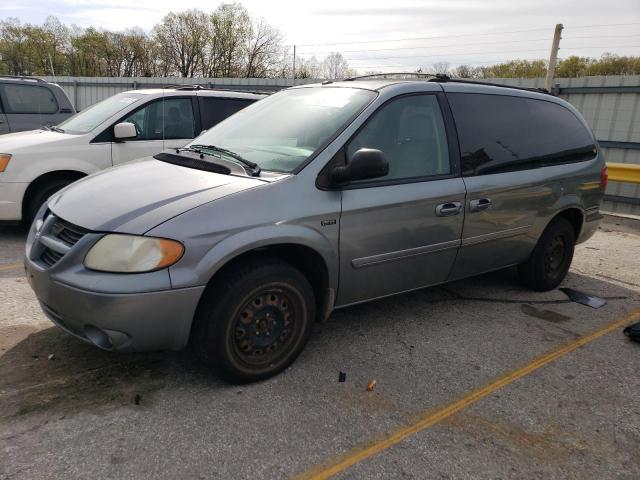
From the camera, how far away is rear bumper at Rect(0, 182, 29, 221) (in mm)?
5550

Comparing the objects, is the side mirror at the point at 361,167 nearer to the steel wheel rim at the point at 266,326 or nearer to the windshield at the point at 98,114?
the steel wheel rim at the point at 266,326

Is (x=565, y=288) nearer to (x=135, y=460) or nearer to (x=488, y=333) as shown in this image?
(x=488, y=333)

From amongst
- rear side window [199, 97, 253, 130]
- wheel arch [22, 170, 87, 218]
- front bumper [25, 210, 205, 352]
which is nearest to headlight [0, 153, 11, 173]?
wheel arch [22, 170, 87, 218]

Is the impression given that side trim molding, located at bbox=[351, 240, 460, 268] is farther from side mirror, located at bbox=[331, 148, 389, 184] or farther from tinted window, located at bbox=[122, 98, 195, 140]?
tinted window, located at bbox=[122, 98, 195, 140]

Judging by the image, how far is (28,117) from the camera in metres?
8.22

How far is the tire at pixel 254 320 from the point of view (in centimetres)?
282

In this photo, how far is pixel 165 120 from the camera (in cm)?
653

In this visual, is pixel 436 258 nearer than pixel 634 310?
Yes

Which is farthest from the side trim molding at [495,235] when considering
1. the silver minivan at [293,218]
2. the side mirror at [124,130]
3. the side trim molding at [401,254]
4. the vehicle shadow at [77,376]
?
the side mirror at [124,130]

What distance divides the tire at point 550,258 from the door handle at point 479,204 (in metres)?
1.06

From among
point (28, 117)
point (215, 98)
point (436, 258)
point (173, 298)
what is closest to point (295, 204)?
point (173, 298)

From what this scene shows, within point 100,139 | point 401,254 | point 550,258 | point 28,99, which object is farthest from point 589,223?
point 28,99

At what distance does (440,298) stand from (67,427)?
3171 mm

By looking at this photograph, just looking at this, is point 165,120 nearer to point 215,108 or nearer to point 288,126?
point 215,108
